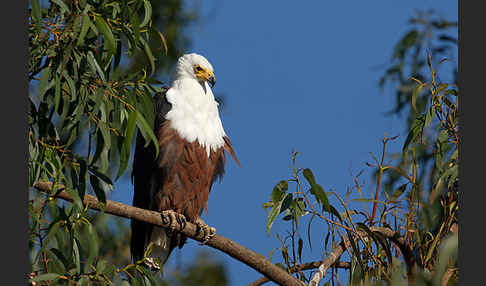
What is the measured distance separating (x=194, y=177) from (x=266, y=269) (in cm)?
112

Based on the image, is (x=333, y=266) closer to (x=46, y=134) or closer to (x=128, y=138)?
(x=128, y=138)

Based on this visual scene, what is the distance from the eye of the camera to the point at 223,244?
3.18 meters

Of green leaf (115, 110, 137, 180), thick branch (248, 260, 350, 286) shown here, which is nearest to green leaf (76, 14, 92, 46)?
green leaf (115, 110, 137, 180)

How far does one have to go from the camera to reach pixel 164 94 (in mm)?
4102

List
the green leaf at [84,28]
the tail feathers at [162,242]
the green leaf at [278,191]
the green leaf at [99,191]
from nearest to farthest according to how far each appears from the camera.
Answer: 1. the green leaf at [84,28]
2. the green leaf at [99,191]
3. the green leaf at [278,191]
4. the tail feathers at [162,242]

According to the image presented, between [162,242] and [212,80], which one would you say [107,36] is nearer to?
[212,80]

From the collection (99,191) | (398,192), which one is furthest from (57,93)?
(398,192)

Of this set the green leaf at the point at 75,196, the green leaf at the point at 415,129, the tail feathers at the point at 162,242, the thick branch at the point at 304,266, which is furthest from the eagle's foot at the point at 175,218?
the green leaf at the point at 415,129

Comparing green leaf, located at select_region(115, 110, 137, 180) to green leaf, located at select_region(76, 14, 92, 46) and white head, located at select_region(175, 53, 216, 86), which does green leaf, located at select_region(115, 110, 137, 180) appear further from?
white head, located at select_region(175, 53, 216, 86)

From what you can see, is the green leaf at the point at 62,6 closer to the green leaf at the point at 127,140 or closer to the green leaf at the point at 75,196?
the green leaf at the point at 127,140

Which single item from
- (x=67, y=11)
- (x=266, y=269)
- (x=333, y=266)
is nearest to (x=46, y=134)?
(x=67, y=11)

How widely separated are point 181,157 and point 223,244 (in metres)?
0.89

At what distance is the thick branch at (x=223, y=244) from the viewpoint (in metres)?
2.87

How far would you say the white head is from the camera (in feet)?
14.0
